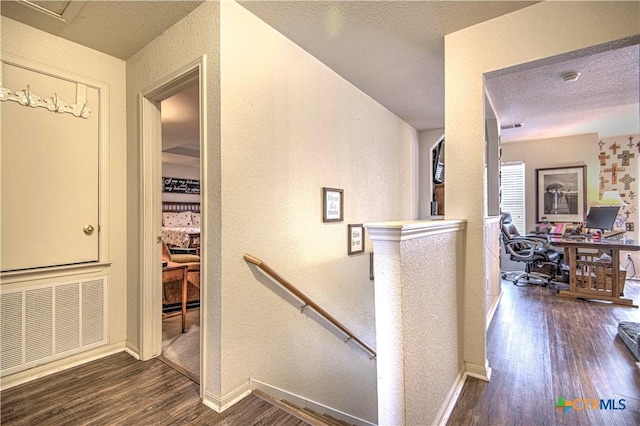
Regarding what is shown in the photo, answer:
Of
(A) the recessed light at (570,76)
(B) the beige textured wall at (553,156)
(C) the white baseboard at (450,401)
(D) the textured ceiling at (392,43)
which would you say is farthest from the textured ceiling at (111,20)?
(B) the beige textured wall at (553,156)

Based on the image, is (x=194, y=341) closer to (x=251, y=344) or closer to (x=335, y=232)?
(x=251, y=344)

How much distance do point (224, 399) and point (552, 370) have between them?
222 cm

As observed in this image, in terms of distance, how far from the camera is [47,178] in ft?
6.72

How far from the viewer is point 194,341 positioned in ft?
9.02

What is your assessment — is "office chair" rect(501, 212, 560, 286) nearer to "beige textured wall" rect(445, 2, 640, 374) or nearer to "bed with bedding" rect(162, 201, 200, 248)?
"beige textured wall" rect(445, 2, 640, 374)

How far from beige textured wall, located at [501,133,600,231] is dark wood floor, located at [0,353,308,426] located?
5.93 metres

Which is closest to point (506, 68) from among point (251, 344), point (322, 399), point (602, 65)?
point (602, 65)

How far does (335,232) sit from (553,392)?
72.8 inches

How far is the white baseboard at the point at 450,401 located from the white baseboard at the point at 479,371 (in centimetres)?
5

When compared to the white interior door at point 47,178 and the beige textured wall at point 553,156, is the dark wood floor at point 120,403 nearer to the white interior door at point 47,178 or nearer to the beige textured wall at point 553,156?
the white interior door at point 47,178

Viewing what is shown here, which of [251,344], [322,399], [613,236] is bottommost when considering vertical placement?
[322,399]

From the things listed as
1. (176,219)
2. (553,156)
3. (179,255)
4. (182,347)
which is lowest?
(182,347)

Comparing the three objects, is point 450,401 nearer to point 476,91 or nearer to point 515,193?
point 476,91

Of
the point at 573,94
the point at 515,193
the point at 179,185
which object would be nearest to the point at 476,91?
the point at 573,94
